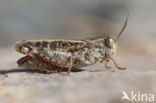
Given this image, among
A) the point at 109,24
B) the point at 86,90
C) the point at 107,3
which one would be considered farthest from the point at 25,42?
the point at 107,3

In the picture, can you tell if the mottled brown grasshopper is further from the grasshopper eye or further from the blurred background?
the blurred background

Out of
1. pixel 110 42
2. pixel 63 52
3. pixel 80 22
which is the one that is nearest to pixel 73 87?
pixel 63 52

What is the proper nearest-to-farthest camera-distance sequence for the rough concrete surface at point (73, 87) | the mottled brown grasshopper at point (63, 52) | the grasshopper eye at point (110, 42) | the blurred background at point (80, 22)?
1. the rough concrete surface at point (73, 87)
2. the mottled brown grasshopper at point (63, 52)
3. the grasshopper eye at point (110, 42)
4. the blurred background at point (80, 22)

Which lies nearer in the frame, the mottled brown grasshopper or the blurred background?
the mottled brown grasshopper

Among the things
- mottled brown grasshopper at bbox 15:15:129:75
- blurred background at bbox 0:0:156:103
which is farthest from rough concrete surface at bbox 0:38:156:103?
blurred background at bbox 0:0:156:103

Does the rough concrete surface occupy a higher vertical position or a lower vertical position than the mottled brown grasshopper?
lower

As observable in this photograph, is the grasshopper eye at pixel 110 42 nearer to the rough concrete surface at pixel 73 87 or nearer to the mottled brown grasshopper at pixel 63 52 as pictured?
the mottled brown grasshopper at pixel 63 52

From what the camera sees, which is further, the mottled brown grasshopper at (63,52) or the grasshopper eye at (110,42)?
the grasshopper eye at (110,42)

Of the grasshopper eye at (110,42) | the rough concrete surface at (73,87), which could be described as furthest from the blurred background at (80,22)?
the rough concrete surface at (73,87)
